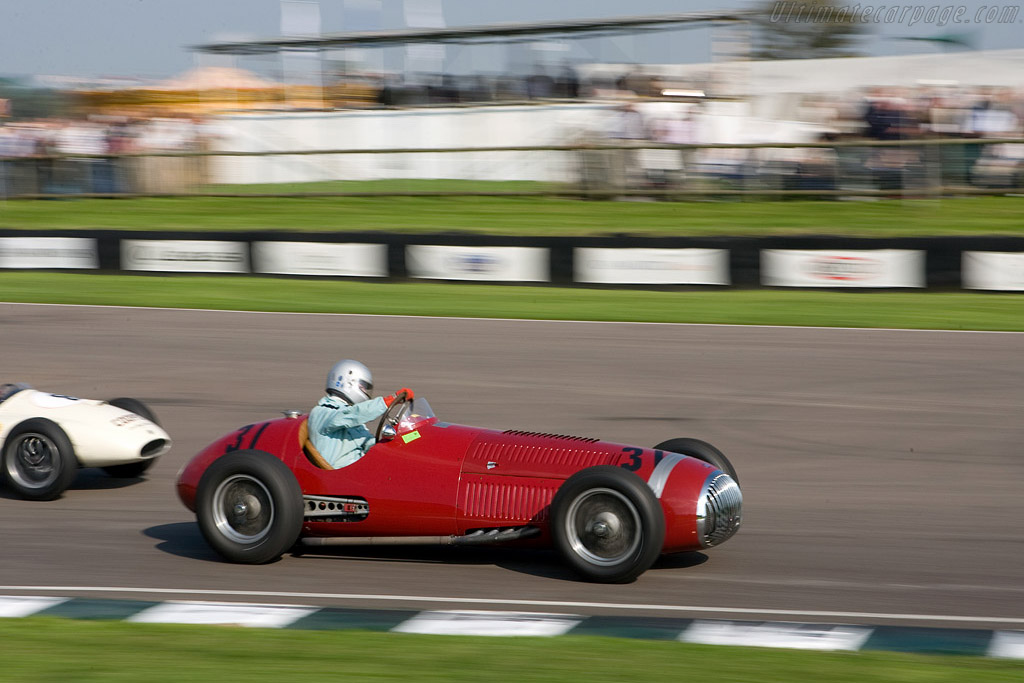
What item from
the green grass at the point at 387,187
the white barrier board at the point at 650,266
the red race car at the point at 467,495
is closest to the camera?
the red race car at the point at 467,495

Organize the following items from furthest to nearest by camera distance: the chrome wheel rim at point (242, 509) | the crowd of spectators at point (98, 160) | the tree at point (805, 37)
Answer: the tree at point (805, 37) < the crowd of spectators at point (98, 160) < the chrome wheel rim at point (242, 509)

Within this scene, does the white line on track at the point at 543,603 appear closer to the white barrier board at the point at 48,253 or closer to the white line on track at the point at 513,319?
the white line on track at the point at 513,319

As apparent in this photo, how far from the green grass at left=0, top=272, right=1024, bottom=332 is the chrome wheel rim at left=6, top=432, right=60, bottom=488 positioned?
7722 millimetres

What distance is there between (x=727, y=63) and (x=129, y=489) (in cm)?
Answer: 2033

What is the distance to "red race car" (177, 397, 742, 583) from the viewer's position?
547 centimetres

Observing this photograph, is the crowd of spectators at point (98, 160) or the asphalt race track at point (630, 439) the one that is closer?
the asphalt race track at point (630, 439)

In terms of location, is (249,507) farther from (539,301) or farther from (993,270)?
(993,270)

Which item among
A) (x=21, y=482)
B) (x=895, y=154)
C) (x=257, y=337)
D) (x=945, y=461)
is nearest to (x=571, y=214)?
(x=895, y=154)

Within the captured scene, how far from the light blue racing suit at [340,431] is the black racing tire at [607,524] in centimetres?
112

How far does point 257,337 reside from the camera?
1340cm

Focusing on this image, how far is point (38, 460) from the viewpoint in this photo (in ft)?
24.1

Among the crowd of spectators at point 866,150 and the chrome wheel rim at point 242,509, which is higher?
the crowd of spectators at point 866,150

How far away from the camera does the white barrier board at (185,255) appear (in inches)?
695

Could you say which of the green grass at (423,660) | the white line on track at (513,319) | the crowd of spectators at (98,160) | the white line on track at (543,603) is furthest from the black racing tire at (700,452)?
the crowd of spectators at (98,160)
